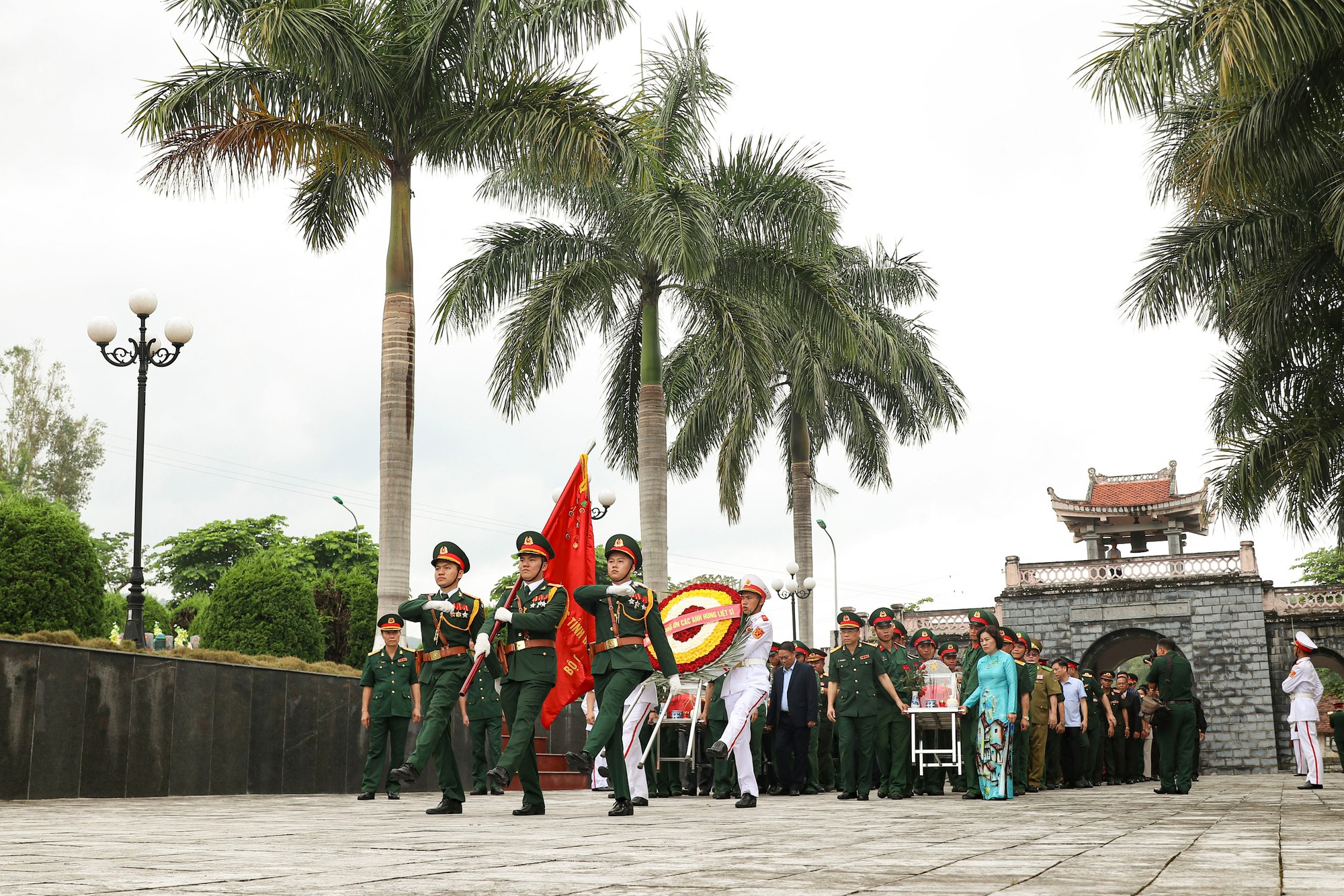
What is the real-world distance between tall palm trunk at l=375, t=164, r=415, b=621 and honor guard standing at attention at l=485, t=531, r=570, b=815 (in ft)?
18.5

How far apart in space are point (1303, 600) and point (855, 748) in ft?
106

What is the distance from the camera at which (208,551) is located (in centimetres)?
5819

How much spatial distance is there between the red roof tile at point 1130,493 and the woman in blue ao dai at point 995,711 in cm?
3717

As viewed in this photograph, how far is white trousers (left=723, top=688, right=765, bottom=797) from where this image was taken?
11203 mm

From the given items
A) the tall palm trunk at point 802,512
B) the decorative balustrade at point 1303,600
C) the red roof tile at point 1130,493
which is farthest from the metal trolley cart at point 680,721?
the red roof tile at point 1130,493

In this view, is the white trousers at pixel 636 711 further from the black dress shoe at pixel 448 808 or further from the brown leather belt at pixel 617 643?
the black dress shoe at pixel 448 808

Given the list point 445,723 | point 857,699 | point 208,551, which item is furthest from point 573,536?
point 208,551

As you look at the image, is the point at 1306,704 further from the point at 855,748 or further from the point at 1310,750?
the point at 855,748

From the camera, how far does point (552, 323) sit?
739 inches

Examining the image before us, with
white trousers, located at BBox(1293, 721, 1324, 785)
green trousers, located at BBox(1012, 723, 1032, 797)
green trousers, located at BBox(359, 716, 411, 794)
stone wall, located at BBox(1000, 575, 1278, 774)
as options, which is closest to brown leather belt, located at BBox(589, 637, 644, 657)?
green trousers, located at BBox(359, 716, 411, 794)

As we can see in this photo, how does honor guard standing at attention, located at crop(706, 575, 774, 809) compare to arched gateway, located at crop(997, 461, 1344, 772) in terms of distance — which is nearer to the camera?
honor guard standing at attention, located at crop(706, 575, 774, 809)

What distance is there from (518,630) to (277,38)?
8.26 m

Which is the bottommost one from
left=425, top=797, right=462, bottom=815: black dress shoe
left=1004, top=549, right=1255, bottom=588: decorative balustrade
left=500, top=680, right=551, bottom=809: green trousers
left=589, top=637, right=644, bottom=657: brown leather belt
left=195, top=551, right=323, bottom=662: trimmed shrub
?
left=425, top=797, right=462, bottom=815: black dress shoe

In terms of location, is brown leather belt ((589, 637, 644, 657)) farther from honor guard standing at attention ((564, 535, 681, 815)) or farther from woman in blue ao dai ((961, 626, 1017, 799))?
woman in blue ao dai ((961, 626, 1017, 799))
